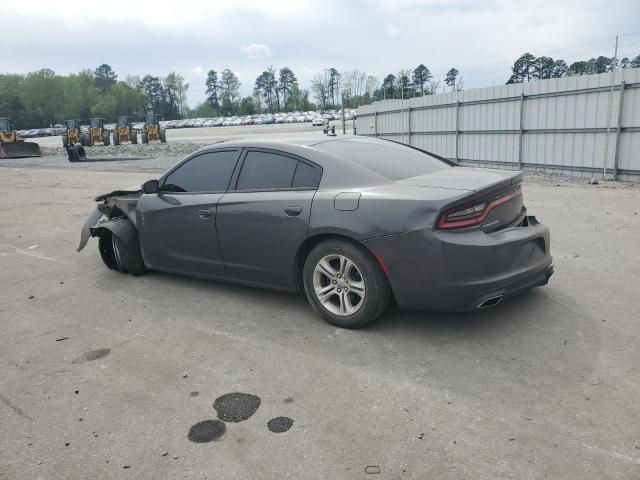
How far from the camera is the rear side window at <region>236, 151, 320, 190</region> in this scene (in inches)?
175

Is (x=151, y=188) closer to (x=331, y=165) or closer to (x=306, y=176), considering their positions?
(x=306, y=176)

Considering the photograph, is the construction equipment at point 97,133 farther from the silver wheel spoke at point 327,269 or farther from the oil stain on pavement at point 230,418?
the oil stain on pavement at point 230,418

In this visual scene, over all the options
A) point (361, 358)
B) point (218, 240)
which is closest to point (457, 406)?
point (361, 358)

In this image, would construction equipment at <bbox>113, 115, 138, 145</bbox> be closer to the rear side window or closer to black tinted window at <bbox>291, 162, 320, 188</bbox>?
the rear side window

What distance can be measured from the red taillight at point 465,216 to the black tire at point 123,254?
3.62 meters

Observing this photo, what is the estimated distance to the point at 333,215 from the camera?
13.5 ft

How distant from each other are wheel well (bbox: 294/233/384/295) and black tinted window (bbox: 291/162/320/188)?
1.43 feet

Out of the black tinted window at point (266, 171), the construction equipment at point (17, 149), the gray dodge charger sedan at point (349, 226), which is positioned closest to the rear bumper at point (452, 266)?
the gray dodge charger sedan at point (349, 226)

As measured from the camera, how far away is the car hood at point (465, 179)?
3977 mm

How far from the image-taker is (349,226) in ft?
13.2

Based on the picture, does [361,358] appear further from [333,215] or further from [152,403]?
[152,403]

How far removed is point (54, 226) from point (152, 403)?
24.0ft

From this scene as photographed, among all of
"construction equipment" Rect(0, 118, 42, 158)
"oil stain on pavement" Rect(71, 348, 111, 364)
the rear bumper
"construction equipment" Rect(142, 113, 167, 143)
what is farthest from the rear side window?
"construction equipment" Rect(142, 113, 167, 143)

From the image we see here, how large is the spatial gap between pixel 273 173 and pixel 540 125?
1196 cm
